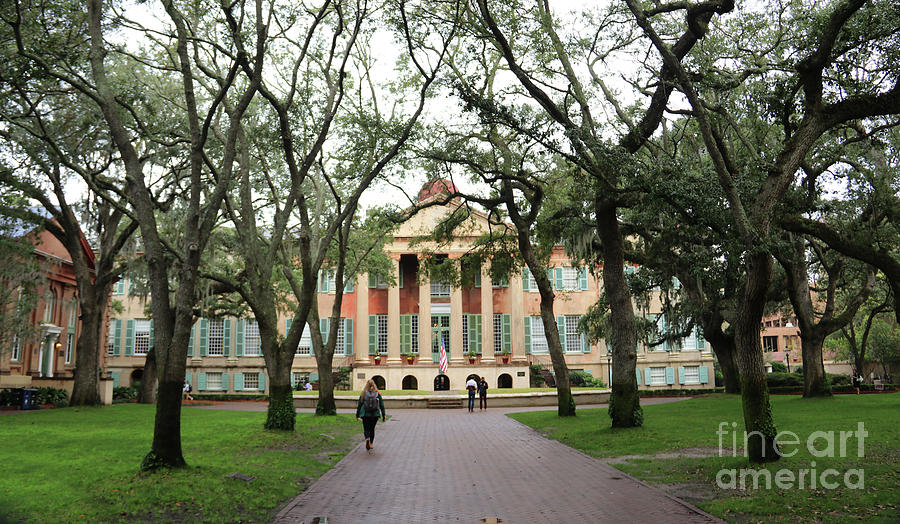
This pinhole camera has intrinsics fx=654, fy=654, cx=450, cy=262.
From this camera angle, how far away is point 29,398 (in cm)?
2331

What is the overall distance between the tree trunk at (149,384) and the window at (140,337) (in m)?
14.2

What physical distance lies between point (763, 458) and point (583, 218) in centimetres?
874

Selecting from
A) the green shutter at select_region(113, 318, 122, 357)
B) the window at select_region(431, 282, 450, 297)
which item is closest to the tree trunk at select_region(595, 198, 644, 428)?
the window at select_region(431, 282, 450, 297)

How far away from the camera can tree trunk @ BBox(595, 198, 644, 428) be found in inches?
599

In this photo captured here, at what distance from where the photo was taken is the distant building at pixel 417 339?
41.9 metres

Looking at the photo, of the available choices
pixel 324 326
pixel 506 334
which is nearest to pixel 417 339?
pixel 506 334

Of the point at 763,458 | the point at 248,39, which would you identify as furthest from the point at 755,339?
the point at 248,39

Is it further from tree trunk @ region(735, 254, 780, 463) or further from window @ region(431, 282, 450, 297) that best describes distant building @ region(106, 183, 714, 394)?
tree trunk @ region(735, 254, 780, 463)

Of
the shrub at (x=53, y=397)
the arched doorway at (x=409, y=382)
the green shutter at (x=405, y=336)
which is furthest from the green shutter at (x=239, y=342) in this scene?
the shrub at (x=53, y=397)

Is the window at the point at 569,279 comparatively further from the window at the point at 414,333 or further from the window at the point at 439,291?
the window at the point at 414,333

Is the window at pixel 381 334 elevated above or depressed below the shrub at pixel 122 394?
above

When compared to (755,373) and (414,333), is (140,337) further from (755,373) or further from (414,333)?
(755,373)

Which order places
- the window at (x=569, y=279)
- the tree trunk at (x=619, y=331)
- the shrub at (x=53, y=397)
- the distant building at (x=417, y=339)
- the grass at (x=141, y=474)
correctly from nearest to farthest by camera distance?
1. the grass at (x=141, y=474)
2. the tree trunk at (x=619, y=331)
3. the shrub at (x=53, y=397)
4. the distant building at (x=417, y=339)
5. the window at (x=569, y=279)

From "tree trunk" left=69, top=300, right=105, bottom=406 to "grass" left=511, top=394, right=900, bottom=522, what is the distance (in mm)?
15238
